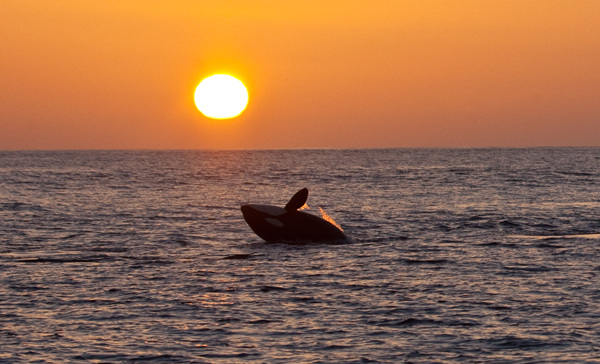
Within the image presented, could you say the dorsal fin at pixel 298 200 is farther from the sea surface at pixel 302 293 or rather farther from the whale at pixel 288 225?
the sea surface at pixel 302 293

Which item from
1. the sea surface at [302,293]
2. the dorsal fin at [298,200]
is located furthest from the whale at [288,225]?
the sea surface at [302,293]

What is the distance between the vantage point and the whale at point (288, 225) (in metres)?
24.2

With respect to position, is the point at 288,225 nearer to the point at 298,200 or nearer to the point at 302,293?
the point at 298,200

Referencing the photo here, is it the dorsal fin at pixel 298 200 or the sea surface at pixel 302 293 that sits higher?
the dorsal fin at pixel 298 200

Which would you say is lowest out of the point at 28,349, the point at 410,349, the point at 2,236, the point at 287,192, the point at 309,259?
the point at 410,349

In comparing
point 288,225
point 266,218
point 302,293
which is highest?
point 266,218

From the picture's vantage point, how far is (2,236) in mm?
28469

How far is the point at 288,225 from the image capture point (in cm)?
2417

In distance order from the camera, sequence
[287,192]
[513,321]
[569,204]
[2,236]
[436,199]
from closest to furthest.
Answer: [513,321]
[2,236]
[569,204]
[436,199]
[287,192]

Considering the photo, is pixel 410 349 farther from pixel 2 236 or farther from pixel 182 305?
pixel 2 236

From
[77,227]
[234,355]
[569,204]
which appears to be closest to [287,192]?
[569,204]

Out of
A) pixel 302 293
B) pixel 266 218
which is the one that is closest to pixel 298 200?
pixel 266 218

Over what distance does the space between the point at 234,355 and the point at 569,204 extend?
3319cm

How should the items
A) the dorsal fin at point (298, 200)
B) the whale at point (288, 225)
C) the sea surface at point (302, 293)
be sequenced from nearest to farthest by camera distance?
the sea surface at point (302, 293)
the dorsal fin at point (298, 200)
the whale at point (288, 225)
